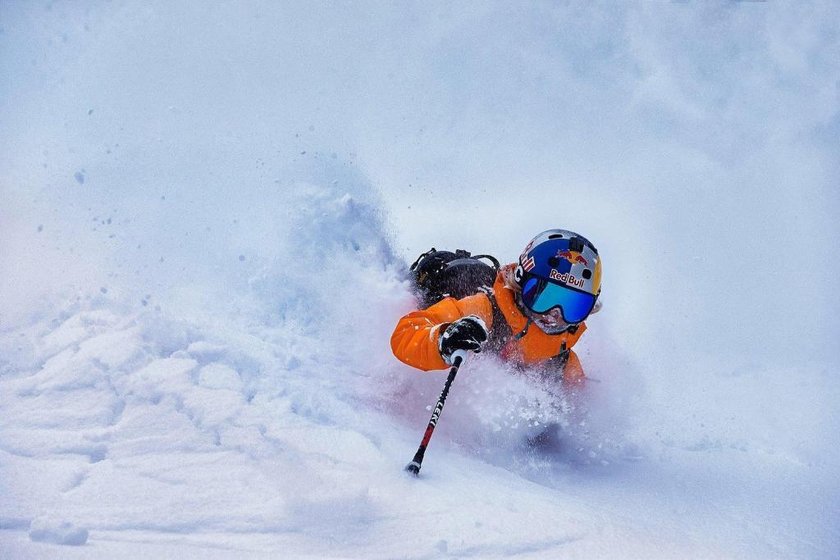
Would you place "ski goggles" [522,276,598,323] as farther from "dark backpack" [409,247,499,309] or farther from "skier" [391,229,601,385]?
"dark backpack" [409,247,499,309]

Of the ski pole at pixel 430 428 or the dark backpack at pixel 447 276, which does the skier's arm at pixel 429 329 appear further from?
the dark backpack at pixel 447 276

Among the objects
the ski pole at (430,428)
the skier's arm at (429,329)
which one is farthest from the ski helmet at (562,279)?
the ski pole at (430,428)

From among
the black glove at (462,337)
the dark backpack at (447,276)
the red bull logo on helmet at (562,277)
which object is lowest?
the black glove at (462,337)

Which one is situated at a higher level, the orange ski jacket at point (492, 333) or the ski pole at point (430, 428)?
the orange ski jacket at point (492, 333)

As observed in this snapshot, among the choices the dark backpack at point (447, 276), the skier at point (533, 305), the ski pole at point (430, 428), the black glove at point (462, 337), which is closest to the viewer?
the ski pole at point (430, 428)

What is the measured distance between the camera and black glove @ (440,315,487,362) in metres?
3.54

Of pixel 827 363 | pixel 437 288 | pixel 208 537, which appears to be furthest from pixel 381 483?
pixel 827 363

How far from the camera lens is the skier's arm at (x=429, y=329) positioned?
378 cm

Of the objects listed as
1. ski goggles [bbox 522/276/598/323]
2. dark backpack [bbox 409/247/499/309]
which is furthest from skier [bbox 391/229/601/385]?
dark backpack [bbox 409/247/499/309]

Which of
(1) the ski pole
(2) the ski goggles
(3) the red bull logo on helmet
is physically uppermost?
(3) the red bull logo on helmet

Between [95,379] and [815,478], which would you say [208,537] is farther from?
[815,478]

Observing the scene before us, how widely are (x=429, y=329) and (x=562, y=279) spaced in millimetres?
1144

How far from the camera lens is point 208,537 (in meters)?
2.05

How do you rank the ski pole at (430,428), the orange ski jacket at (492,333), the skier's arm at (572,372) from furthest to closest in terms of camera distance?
the skier's arm at (572,372), the orange ski jacket at (492,333), the ski pole at (430,428)
